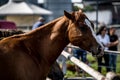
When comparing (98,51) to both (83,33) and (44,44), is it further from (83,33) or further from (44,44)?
(44,44)

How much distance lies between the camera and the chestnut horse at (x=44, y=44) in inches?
287

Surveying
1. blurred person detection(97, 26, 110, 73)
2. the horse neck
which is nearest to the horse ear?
the horse neck

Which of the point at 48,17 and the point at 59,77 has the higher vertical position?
the point at 59,77

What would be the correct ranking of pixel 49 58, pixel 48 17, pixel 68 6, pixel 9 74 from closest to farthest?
pixel 9 74, pixel 49 58, pixel 68 6, pixel 48 17

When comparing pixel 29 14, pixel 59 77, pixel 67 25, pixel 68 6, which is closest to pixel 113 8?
pixel 68 6

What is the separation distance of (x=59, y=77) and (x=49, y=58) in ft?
7.72

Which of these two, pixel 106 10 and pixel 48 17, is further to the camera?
pixel 48 17

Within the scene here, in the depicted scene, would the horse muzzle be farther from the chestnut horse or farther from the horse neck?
the horse neck

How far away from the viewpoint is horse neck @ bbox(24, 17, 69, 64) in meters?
7.61

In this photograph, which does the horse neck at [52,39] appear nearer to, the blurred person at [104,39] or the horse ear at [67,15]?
the horse ear at [67,15]

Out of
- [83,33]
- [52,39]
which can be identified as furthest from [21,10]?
[83,33]

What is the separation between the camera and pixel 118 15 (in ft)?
103

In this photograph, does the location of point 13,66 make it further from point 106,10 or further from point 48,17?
point 48,17

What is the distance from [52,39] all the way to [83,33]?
1.52ft
